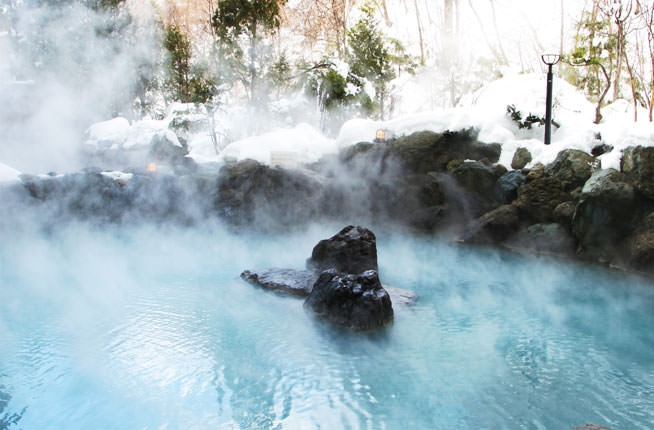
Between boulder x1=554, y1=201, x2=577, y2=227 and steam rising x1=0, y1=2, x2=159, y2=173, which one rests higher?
steam rising x1=0, y1=2, x2=159, y2=173

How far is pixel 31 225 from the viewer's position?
8.05 m

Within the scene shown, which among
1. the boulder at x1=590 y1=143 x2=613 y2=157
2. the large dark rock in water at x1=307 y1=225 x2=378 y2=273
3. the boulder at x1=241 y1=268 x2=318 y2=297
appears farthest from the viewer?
the boulder at x1=590 y1=143 x2=613 y2=157

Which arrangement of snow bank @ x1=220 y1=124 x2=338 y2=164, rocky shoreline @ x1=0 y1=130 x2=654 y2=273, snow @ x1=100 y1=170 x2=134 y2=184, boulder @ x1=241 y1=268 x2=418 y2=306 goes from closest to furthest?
boulder @ x1=241 y1=268 x2=418 y2=306
rocky shoreline @ x1=0 y1=130 x2=654 y2=273
snow @ x1=100 y1=170 x2=134 y2=184
snow bank @ x1=220 y1=124 x2=338 y2=164

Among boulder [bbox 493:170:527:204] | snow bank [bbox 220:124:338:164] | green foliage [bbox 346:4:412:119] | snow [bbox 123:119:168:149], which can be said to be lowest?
boulder [bbox 493:170:527:204]

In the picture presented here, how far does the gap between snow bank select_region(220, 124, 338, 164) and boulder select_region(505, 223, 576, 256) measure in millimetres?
4930

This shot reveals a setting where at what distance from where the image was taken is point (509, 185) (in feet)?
24.2

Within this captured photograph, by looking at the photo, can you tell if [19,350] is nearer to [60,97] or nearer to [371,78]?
[371,78]

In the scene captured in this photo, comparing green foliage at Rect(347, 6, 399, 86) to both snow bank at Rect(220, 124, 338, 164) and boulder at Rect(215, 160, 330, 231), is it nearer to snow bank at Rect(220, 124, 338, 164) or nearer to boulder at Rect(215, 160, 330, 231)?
snow bank at Rect(220, 124, 338, 164)

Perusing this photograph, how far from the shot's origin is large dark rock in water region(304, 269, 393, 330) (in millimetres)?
3885

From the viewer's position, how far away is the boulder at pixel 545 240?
6516 mm

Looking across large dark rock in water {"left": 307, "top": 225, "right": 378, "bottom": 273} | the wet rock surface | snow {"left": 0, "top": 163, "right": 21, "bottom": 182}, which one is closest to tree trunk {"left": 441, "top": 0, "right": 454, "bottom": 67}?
large dark rock in water {"left": 307, "top": 225, "right": 378, "bottom": 273}

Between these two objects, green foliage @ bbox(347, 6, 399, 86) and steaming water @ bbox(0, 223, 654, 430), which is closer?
steaming water @ bbox(0, 223, 654, 430)

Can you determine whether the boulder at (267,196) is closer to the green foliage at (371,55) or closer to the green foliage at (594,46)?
the green foliage at (371,55)

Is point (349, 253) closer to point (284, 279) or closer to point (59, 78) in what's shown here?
point (284, 279)
